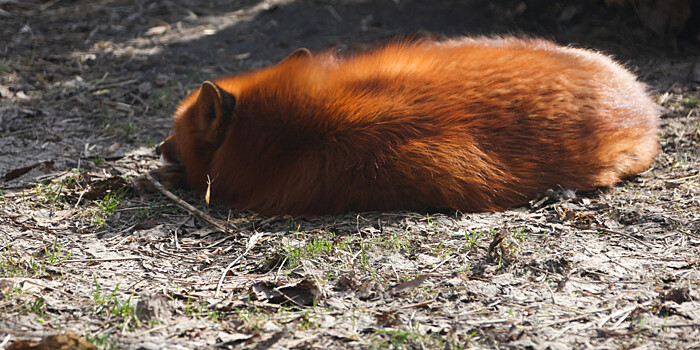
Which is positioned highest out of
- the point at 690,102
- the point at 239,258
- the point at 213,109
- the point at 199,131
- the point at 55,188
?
the point at 213,109

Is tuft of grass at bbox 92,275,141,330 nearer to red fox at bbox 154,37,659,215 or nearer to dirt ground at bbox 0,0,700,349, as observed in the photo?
dirt ground at bbox 0,0,700,349

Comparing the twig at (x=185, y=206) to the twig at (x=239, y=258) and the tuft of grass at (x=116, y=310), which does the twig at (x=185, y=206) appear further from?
the tuft of grass at (x=116, y=310)

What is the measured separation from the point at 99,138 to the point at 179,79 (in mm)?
1489

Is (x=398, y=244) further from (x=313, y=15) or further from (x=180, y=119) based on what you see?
(x=313, y=15)

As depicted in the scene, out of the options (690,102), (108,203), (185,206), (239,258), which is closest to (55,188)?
(108,203)

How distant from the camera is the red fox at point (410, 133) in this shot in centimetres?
368

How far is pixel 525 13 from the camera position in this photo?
24.8 feet

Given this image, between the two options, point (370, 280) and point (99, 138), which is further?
point (99, 138)

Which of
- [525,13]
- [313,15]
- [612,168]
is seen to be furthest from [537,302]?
[313,15]

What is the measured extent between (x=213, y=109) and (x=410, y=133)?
1.26m

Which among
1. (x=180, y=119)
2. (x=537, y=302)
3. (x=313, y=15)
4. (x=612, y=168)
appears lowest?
(x=537, y=302)

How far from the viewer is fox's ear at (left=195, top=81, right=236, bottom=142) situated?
382cm

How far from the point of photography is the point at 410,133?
12.0ft

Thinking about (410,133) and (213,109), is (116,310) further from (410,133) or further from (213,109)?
(410,133)
